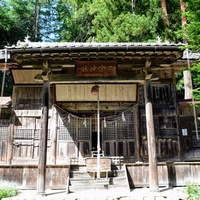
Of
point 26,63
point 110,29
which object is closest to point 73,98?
point 26,63

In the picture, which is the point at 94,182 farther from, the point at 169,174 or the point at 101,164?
the point at 169,174

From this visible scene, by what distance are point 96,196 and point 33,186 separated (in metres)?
2.75

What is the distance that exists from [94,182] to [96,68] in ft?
13.7

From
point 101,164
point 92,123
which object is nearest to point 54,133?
point 92,123

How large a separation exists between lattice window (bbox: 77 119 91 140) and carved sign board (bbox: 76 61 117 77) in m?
4.01

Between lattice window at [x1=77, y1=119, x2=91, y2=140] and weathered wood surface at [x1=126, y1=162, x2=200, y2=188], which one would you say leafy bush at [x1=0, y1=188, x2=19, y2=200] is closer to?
weathered wood surface at [x1=126, y1=162, x2=200, y2=188]

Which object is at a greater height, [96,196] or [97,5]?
[97,5]

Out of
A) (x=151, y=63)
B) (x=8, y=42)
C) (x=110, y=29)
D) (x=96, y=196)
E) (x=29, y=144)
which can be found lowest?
(x=96, y=196)

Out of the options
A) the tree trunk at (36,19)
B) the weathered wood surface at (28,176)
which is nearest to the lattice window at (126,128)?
the weathered wood surface at (28,176)

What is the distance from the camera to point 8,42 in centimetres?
2400

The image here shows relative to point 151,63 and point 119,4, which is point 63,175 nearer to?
point 151,63

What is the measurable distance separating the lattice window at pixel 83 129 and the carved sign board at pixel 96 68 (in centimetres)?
401

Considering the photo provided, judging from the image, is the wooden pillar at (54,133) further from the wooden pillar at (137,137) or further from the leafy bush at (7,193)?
the wooden pillar at (137,137)

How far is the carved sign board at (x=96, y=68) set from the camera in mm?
8016
